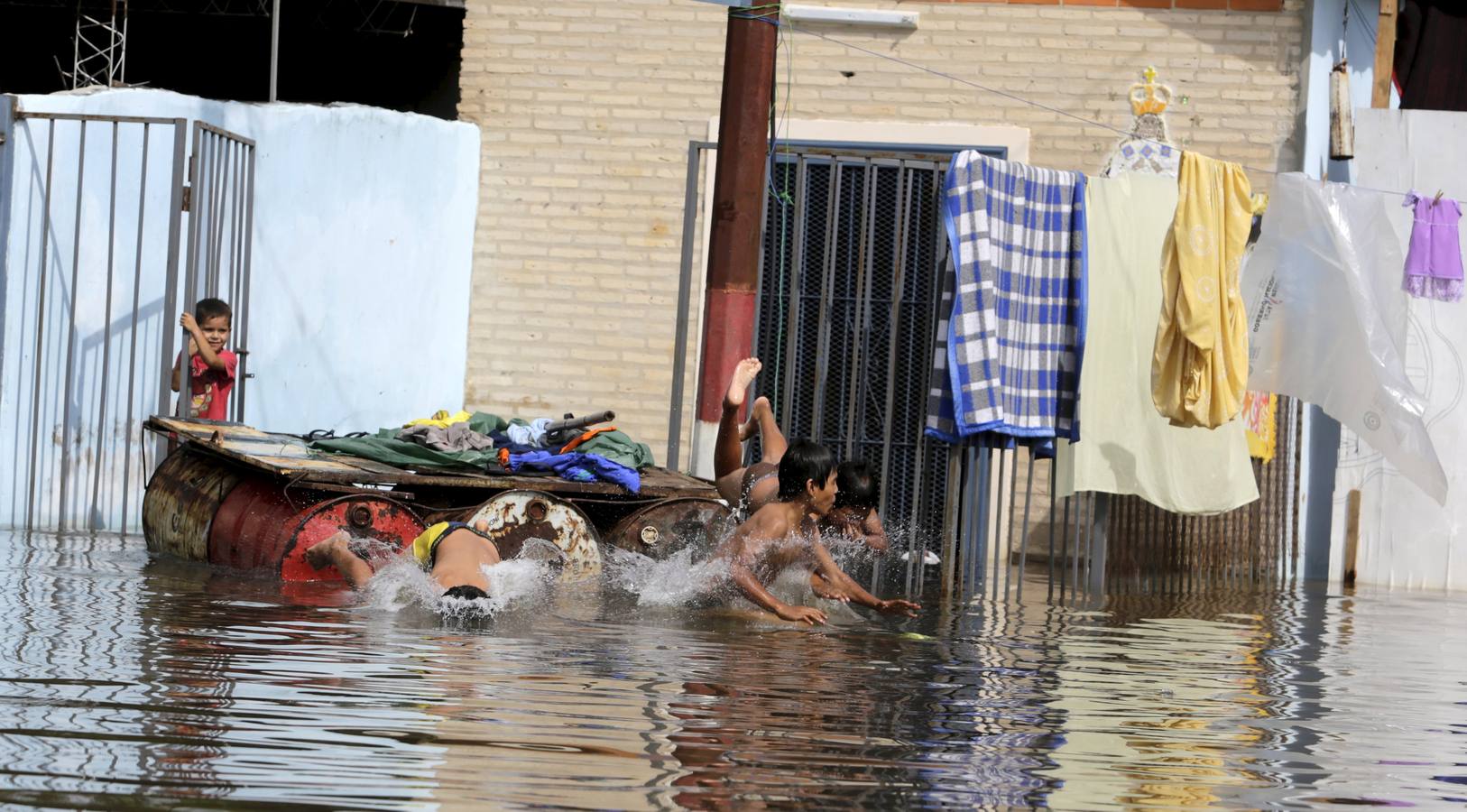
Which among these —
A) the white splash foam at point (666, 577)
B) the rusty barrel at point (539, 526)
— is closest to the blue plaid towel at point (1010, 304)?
the white splash foam at point (666, 577)

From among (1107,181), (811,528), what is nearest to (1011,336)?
(1107,181)

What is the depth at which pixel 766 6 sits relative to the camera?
32.7 feet

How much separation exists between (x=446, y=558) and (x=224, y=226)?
20.1 feet

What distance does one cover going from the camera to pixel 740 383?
930cm

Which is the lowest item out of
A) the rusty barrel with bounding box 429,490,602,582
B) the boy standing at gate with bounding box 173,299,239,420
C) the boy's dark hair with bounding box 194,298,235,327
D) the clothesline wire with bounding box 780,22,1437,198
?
the rusty barrel with bounding box 429,490,602,582

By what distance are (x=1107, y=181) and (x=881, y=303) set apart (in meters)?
2.61

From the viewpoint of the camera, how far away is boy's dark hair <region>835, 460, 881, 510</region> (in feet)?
29.5

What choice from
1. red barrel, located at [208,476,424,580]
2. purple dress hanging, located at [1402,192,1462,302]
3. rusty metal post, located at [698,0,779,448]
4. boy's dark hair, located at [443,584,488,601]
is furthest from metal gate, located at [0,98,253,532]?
purple dress hanging, located at [1402,192,1462,302]

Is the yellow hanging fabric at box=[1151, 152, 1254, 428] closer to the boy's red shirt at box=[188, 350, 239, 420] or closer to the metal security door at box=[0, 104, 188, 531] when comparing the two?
the boy's red shirt at box=[188, 350, 239, 420]

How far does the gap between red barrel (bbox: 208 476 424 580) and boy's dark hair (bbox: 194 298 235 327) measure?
2288 mm

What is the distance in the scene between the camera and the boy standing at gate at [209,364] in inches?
462

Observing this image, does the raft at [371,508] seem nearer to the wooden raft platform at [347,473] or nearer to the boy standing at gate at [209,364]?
the wooden raft platform at [347,473]

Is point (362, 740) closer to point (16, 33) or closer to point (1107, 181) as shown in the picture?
point (1107, 181)

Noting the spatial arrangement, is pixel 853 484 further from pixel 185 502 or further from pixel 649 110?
pixel 649 110
